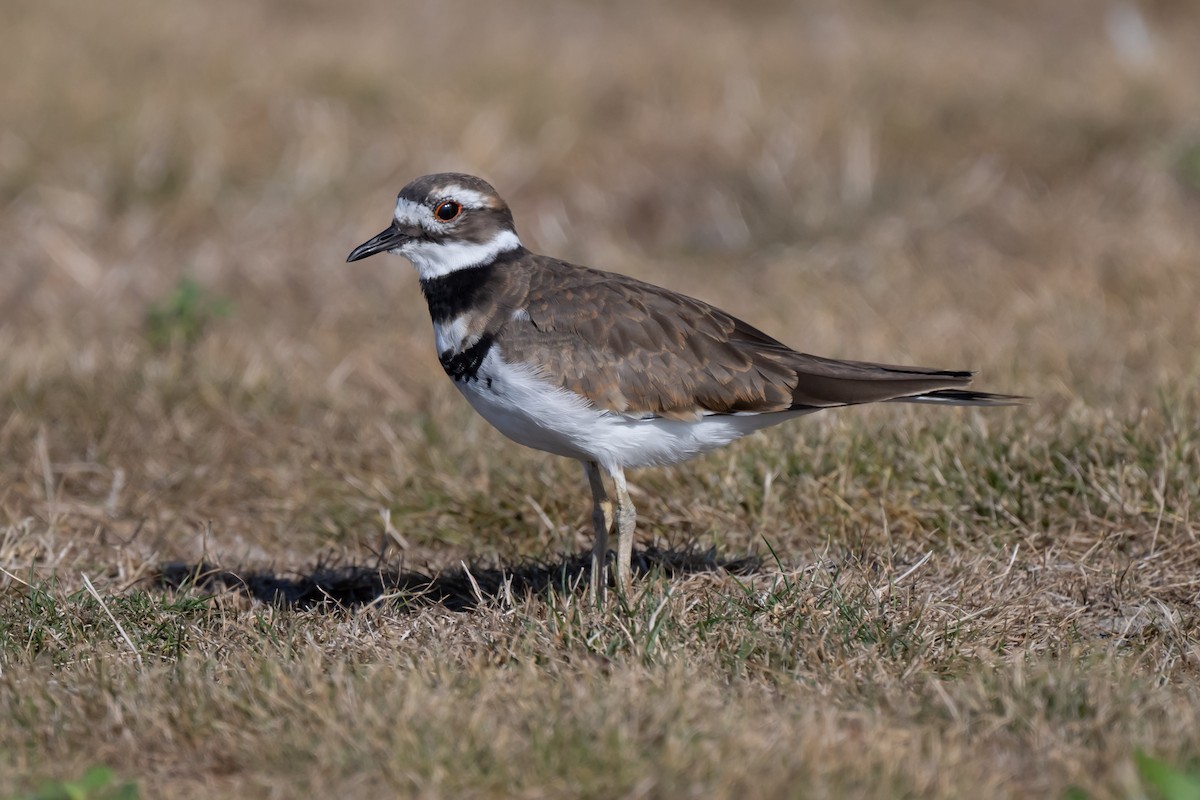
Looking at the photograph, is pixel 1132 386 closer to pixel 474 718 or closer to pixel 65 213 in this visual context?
pixel 474 718

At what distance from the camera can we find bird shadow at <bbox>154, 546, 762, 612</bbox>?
16.2ft

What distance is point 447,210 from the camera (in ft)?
16.3

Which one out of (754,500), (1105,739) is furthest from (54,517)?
(1105,739)

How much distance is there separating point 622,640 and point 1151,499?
2.22m

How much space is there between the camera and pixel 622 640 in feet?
13.5

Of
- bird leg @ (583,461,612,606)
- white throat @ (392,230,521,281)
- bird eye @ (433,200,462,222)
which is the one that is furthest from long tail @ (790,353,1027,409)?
bird eye @ (433,200,462,222)

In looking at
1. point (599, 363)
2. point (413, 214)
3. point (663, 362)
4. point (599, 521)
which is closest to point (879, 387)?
point (663, 362)

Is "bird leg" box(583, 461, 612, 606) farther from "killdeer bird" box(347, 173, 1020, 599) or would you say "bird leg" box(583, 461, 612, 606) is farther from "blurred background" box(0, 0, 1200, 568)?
"blurred background" box(0, 0, 1200, 568)

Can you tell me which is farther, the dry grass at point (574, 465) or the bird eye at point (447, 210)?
the bird eye at point (447, 210)

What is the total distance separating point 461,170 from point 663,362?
537 centimetres

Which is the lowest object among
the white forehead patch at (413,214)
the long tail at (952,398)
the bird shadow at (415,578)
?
the bird shadow at (415,578)

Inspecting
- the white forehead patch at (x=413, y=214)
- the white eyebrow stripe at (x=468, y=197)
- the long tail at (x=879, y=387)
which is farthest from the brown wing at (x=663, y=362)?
the white forehead patch at (x=413, y=214)

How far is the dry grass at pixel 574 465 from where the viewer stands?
361 cm

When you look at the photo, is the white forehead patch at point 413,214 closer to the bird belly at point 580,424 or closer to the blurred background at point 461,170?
the bird belly at point 580,424
